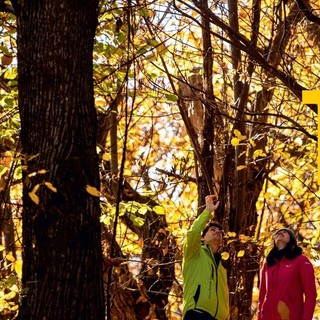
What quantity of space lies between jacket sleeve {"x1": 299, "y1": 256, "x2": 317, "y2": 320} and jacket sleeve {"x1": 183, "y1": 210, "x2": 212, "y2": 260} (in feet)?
3.27

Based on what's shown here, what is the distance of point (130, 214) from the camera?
339 inches

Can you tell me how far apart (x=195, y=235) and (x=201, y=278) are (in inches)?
16.0

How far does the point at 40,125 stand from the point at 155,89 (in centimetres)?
422

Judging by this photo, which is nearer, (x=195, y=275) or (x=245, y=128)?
(x=195, y=275)

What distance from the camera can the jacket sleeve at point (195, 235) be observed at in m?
6.96

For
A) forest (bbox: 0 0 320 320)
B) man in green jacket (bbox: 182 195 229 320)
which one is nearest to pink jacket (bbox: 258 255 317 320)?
man in green jacket (bbox: 182 195 229 320)

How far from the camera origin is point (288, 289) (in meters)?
7.39

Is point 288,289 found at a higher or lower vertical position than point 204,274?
lower

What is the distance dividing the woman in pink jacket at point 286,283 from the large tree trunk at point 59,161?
2.76m

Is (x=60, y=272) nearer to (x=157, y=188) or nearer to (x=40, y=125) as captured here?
(x=40, y=125)

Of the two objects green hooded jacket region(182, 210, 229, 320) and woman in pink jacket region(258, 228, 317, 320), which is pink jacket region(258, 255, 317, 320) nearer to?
woman in pink jacket region(258, 228, 317, 320)

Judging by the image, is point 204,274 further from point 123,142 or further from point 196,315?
point 123,142

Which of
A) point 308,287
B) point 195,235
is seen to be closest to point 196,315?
point 195,235

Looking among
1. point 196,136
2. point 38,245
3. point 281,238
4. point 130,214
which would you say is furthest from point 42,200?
point 196,136
